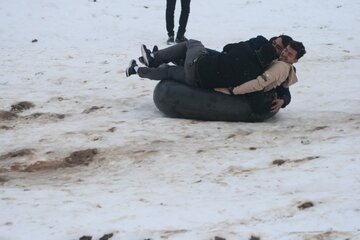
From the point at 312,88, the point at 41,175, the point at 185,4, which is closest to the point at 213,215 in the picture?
the point at 41,175

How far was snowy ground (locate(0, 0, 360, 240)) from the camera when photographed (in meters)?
3.44

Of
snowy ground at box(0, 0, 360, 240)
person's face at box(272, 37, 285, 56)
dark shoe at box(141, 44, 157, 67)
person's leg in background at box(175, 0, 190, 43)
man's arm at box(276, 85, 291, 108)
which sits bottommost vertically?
snowy ground at box(0, 0, 360, 240)

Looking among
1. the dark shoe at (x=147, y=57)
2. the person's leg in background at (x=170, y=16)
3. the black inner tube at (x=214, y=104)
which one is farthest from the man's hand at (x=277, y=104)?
the person's leg in background at (x=170, y=16)

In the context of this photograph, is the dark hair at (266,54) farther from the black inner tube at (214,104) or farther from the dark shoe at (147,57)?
the dark shoe at (147,57)

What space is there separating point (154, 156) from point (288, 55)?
2136mm

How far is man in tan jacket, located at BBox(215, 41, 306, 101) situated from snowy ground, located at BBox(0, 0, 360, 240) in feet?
1.53

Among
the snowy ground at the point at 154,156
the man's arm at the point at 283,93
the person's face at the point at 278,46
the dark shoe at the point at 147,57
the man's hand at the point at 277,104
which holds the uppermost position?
the person's face at the point at 278,46

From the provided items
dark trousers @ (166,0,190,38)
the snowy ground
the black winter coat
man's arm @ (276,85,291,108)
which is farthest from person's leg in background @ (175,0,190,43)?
man's arm @ (276,85,291,108)

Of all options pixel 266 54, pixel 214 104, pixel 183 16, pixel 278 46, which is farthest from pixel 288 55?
pixel 183 16

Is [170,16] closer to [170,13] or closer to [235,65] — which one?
[170,13]

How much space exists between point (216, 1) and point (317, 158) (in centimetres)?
1106

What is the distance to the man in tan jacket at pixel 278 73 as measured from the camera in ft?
19.3

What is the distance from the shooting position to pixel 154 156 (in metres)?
5.02

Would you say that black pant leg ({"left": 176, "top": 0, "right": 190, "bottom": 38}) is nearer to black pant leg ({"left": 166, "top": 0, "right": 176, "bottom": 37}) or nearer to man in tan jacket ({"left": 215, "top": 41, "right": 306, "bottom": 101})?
black pant leg ({"left": 166, "top": 0, "right": 176, "bottom": 37})
